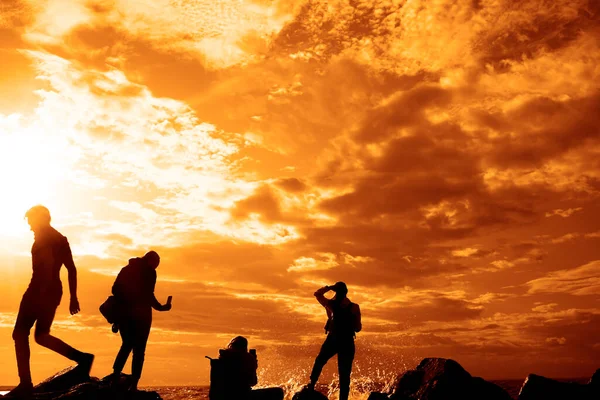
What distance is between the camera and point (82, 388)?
11281mm

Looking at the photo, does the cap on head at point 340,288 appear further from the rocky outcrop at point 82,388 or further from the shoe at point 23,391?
the shoe at point 23,391

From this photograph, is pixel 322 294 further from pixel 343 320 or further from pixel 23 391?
pixel 23 391

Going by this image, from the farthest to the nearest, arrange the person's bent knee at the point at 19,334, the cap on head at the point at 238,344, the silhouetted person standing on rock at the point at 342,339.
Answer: the silhouetted person standing on rock at the point at 342,339, the cap on head at the point at 238,344, the person's bent knee at the point at 19,334

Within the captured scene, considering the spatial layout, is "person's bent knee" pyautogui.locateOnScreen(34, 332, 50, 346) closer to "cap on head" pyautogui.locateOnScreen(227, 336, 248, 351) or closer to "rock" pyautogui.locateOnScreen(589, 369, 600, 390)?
"cap on head" pyautogui.locateOnScreen(227, 336, 248, 351)

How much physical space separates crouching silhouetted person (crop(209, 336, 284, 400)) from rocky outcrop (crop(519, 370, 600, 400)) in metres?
6.53

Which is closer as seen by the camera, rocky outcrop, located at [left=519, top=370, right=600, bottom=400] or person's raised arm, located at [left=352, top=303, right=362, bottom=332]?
rocky outcrop, located at [left=519, top=370, right=600, bottom=400]

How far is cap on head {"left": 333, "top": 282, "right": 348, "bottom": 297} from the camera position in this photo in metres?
14.4

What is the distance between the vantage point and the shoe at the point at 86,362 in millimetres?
11578

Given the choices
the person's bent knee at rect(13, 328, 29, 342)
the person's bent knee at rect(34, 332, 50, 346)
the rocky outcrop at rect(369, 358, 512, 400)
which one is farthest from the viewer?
the rocky outcrop at rect(369, 358, 512, 400)

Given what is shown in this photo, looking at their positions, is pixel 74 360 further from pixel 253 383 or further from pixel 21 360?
pixel 253 383

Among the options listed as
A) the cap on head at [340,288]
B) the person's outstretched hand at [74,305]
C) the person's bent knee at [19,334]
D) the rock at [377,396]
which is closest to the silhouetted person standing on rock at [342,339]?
the cap on head at [340,288]

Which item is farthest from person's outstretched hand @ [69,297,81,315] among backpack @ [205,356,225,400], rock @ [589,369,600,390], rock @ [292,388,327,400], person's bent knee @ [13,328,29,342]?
rock @ [589,369,600,390]

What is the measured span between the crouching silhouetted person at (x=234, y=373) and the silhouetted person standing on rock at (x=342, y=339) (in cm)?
181

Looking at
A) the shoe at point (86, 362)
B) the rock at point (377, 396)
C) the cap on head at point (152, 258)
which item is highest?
the cap on head at point (152, 258)
